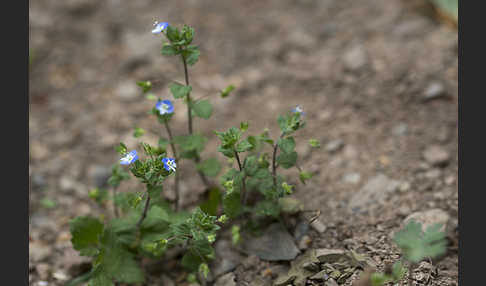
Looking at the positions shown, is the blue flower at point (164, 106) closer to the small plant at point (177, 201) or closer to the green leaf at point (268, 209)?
the small plant at point (177, 201)

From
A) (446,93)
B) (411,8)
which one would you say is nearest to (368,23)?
(411,8)

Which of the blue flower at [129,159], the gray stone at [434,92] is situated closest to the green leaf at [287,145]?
the blue flower at [129,159]

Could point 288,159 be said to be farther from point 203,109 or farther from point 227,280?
point 227,280

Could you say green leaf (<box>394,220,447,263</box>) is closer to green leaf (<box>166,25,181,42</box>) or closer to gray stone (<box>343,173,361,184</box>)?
gray stone (<box>343,173,361,184</box>)

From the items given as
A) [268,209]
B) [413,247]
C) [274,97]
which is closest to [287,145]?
[268,209]

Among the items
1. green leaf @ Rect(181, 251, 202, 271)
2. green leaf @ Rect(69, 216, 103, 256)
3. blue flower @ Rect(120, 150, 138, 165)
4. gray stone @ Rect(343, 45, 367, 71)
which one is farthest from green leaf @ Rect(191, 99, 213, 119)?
gray stone @ Rect(343, 45, 367, 71)

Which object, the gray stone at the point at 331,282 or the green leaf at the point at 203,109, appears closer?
the gray stone at the point at 331,282
